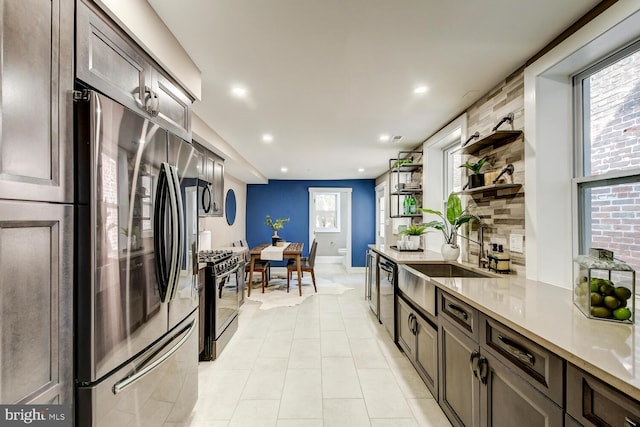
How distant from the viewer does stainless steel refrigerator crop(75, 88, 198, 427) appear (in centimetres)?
98

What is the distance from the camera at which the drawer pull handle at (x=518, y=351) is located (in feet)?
3.36

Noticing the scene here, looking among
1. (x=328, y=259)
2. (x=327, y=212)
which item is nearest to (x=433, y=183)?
(x=327, y=212)

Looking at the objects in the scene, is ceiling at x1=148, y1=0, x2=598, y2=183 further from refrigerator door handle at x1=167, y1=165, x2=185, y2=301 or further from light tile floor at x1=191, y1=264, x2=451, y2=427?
light tile floor at x1=191, y1=264, x2=451, y2=427

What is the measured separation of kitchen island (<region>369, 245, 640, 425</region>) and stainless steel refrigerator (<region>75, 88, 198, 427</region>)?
162 cm

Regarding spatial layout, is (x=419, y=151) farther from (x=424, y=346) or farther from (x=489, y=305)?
(x=489, y=305)

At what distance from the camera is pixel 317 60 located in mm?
1810

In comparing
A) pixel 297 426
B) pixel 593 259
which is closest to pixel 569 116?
pixel 593 259

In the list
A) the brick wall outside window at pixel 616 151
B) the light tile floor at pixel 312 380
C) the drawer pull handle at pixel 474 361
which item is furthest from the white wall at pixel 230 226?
the brick wall outside window at pixel 616 151

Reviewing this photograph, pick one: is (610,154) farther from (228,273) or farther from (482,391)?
(228,273)

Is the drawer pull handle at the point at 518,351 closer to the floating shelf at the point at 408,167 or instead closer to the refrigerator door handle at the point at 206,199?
the floating shelf at the point at 408,167

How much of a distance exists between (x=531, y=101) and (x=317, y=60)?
1.45 m

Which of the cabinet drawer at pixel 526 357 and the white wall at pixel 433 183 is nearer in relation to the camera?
the cabinet drawer at pixel 526 357

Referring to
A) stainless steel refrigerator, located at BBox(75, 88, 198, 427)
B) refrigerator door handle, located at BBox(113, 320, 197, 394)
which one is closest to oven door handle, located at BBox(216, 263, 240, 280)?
refrigerator door handle, located at BBox(113, 320, 197, 394)

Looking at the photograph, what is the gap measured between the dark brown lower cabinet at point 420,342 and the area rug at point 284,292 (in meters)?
2.12
